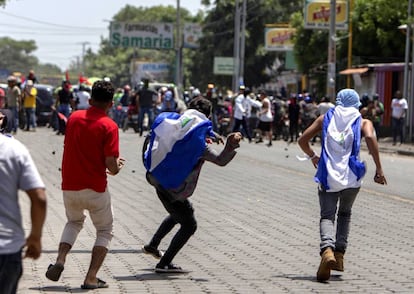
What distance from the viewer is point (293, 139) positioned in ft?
128

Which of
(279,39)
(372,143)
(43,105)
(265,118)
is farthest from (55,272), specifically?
(279,39)

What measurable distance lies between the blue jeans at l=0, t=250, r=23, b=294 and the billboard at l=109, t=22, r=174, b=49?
2913 inches

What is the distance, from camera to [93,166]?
8.33 metres

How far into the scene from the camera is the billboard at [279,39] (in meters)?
63.9

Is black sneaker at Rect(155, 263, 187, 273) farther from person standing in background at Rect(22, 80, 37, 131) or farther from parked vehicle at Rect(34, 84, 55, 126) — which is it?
parked vehicle at Rect(34, 84, 55, 126)

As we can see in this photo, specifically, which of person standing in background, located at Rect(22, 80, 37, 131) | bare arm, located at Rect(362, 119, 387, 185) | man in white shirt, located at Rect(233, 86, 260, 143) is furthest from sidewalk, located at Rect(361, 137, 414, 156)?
bare arm, located at Rect(362, 119, 387, 185)

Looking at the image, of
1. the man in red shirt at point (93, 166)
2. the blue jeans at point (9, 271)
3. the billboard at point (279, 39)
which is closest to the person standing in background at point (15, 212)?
the blue jeans at point (9, 271)

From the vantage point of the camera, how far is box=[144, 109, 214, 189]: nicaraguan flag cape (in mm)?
9203

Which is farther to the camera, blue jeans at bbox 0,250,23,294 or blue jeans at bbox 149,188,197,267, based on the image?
blue jeans at bbox 149,188,197,267

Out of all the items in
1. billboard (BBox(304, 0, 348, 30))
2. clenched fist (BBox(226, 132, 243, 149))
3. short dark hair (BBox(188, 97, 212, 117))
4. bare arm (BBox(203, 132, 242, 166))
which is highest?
billboard (BBox(304, 0, 348, 30))

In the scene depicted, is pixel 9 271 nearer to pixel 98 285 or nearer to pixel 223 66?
pixel 98 285

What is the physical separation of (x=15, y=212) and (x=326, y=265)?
160 inches

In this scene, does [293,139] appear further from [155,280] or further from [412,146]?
[155,280]

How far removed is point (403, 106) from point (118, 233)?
988 inches
